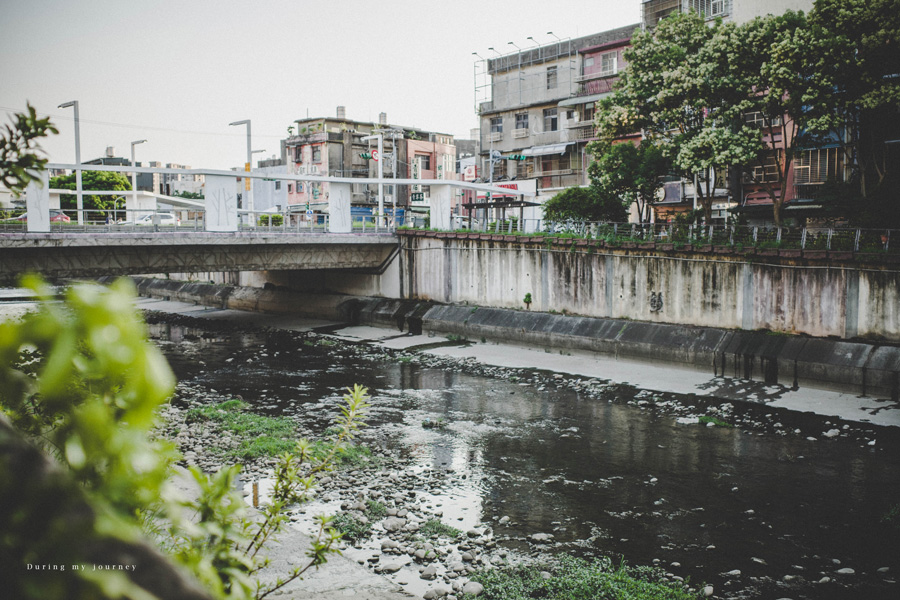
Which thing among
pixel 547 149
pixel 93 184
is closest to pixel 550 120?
pixel 547 149

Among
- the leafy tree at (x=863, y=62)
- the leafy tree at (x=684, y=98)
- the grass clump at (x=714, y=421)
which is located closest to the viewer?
the grass clump at (x=714, y=421)

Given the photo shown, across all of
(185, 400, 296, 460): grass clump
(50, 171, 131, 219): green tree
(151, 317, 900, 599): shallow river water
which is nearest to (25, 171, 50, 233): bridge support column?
(151, 317, 900, 599): shallow river water

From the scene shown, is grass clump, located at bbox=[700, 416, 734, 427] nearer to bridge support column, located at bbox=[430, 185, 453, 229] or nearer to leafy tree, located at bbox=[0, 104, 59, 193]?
leafy tree, located at bbox=[0, 104, 59, 193]

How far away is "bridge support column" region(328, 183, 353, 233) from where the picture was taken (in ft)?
130

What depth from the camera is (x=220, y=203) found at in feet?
112

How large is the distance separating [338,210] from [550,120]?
69.1ft

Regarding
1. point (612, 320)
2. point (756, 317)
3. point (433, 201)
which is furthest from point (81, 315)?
point (433, 201)

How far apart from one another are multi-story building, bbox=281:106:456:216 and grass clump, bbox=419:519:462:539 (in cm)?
5806

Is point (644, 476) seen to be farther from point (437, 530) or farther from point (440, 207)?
point (440, 207)

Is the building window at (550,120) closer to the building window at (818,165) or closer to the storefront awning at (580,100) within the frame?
the storefront awning at (580,100)

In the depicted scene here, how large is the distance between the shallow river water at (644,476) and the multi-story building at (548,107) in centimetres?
2810

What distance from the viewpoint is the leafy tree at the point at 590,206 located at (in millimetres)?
34312

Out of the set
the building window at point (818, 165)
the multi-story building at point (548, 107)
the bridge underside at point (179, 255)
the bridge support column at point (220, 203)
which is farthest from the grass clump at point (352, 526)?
the multi-story building at point (548, 107)

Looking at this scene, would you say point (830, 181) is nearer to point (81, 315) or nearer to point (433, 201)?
point (433, 201)
